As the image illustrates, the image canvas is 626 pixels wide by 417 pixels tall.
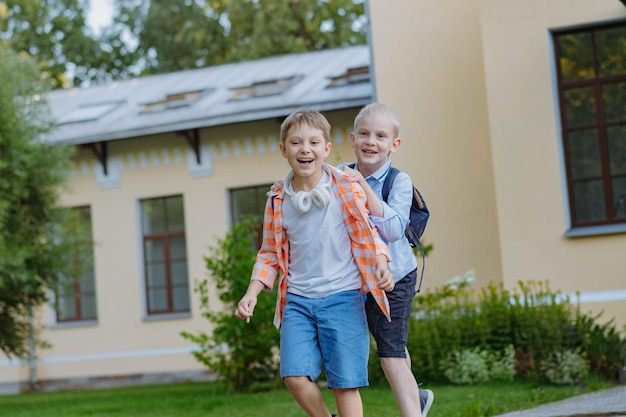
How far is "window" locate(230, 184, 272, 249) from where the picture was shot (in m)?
17.4

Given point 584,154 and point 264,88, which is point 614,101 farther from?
point 264,88

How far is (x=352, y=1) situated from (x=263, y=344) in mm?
20794

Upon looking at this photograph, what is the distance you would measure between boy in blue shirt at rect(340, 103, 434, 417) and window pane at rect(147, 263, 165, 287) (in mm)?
12849

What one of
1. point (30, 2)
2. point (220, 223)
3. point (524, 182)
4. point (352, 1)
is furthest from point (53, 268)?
point (30, 2)

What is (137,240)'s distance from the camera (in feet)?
59.3

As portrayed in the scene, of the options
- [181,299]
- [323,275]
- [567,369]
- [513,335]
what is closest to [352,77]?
[181,299]

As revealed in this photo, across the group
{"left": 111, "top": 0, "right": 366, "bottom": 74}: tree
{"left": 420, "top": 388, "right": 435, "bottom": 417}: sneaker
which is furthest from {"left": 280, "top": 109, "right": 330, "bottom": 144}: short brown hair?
{"left": 111, "top": 0, "right": 366, "bottom": 74}: tree

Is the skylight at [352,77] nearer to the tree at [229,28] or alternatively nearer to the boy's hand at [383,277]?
the boy's hand at [383,277]

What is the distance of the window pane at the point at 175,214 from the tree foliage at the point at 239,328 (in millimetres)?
5766

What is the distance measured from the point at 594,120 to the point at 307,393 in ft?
24.6

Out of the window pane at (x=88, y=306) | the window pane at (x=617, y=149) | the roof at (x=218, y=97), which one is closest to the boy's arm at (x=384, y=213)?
the window pane at (x=617, y=149)

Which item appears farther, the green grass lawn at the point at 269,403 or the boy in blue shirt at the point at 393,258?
the green grass lawn at the point at 269,403

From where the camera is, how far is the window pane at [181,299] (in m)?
17.9

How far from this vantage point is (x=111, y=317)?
18.1 metres
